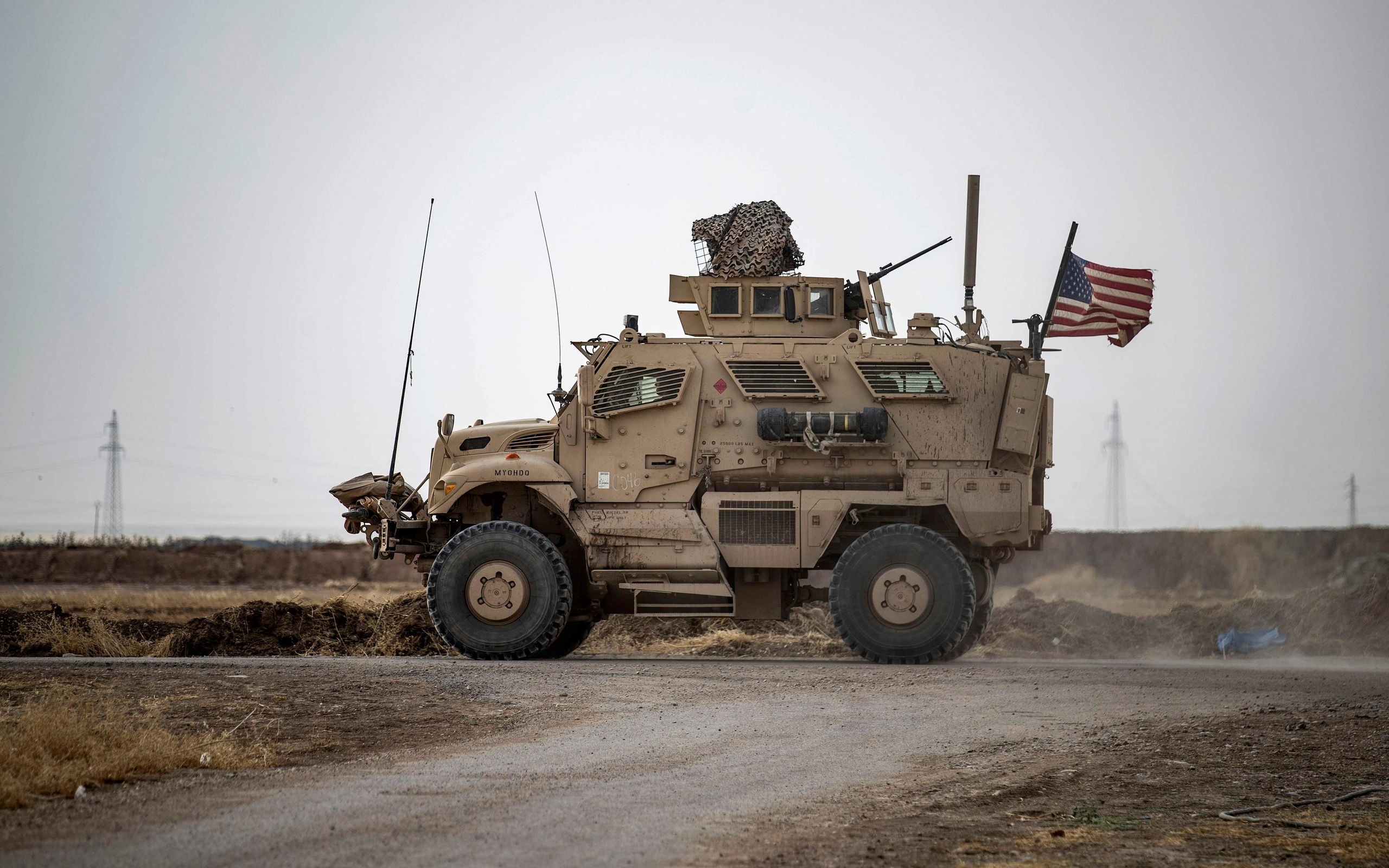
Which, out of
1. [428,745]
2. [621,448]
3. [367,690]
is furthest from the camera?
[621,448]

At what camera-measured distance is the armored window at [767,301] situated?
56.6 ft

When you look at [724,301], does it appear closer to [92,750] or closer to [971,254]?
[971,254]

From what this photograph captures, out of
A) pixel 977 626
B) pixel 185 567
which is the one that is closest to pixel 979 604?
pixel 977 626

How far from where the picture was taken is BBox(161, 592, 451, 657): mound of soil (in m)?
18.3

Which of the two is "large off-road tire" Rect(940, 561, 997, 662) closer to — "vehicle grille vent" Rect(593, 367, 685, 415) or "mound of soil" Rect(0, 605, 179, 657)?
"vehicle grille vent" Rect(593, 367, 685, 415)

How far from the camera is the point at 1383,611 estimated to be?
69.8 feet

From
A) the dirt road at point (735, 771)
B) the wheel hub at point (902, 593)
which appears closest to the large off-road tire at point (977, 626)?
the wheel hub at point (902, 593)

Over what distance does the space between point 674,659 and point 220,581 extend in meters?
34.1

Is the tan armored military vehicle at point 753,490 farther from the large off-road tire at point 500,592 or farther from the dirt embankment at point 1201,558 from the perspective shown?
the dirt embankment at point 1201,558

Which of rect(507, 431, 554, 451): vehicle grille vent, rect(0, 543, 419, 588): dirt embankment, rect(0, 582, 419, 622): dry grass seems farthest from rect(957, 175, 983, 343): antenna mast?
rect(0, 543, 419, 588): dirt embankment

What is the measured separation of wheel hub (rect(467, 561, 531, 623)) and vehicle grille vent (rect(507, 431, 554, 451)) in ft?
4.93

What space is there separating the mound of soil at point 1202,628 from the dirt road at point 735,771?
19.4ft

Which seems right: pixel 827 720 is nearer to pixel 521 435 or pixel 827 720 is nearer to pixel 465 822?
pixel 465 822

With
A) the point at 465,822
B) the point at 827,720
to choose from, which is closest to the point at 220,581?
the point at 827,720
